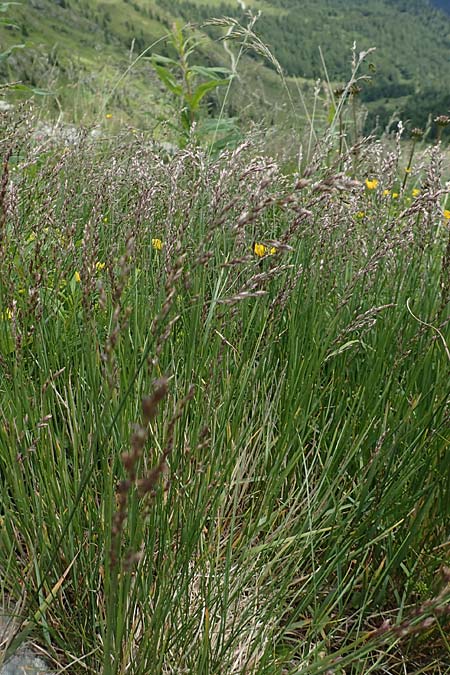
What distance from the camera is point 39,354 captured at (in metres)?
1.46

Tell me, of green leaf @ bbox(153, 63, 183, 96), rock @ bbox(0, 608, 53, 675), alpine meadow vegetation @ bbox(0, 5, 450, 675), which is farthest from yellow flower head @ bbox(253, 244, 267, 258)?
green leaf @ bbox(153, 63, 183, 96)

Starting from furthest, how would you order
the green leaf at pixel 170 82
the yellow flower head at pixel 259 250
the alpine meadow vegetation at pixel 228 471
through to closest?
the green leaf at pixel 170 82, the yellow flower head at pixel 259 250, the alpine meadow vegetation at pixel 228 471

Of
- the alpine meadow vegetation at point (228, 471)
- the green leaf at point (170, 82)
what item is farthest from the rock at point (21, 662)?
the green leaf at point (170, 82)

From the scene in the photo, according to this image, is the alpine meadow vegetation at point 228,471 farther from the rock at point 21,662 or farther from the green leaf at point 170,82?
the green leaf at point 170,82

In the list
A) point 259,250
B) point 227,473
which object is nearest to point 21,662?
point 227,473

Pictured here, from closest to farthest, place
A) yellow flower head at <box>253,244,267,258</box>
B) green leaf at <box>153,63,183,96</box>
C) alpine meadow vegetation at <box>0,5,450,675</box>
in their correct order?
alpine meadow vegetation at <box>0,5,450,675</box>
yellow flower head at <box>253,244,267,258</box>
green leaf at <box>153,63,183,96</box>

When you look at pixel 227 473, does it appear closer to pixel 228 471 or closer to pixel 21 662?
pixel 228 471

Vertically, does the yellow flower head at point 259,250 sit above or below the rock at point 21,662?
above

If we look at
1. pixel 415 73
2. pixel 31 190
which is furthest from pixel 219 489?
pixel 415 73

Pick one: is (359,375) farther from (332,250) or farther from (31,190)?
(31,190)

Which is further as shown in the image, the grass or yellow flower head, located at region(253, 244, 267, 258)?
yellow flower head, located at region(253, 244, 267, 258)

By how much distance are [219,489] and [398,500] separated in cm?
50

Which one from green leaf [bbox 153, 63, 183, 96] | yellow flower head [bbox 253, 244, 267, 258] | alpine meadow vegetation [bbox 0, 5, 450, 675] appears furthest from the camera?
green leaf [bbox 153, 63, 183, 96]

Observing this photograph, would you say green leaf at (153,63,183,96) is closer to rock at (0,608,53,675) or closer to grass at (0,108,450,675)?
grass at (0,108,450,675)
